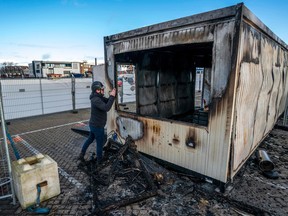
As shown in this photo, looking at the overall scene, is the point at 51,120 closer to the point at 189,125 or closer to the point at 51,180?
the point at 51,180

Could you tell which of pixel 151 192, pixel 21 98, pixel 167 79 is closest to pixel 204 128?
pixel 151 192

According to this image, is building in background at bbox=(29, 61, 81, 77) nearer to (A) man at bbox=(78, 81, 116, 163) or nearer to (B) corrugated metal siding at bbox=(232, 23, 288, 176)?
(A) man at bbox=(78, 81, 116, 163)

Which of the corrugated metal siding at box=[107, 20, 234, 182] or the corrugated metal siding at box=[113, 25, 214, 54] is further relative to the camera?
the corrugated metal siding at box=[113, 25, 214, 54]

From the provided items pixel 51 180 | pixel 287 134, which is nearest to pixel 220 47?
pixel 51 180

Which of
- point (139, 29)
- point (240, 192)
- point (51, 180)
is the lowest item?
point (240, 192)

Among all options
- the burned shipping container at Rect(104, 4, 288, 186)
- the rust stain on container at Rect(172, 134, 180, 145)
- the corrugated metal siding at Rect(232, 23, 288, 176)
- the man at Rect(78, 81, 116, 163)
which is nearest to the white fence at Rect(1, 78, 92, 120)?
the burned shipping container at Rect(104, 4, 288, 186)

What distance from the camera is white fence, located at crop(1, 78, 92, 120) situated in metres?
8.20

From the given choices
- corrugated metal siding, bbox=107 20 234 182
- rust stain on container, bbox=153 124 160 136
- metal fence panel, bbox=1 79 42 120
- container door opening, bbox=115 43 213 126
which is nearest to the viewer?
corrugated metal siding, bbox=107 20 234 182

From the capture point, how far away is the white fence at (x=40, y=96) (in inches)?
323

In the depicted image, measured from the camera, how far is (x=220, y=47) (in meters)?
3.04

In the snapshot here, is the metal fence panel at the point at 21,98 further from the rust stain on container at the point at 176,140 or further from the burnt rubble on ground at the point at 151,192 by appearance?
the rust stain on container at the point at 176,140

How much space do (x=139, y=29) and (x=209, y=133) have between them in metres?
2.82

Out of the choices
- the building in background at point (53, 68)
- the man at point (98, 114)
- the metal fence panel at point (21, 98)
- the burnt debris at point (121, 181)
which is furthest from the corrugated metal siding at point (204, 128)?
the building in background at point (53, 68)

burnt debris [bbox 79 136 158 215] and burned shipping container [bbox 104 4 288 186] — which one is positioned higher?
burned shipping container [bbox 104 4 288 186]
